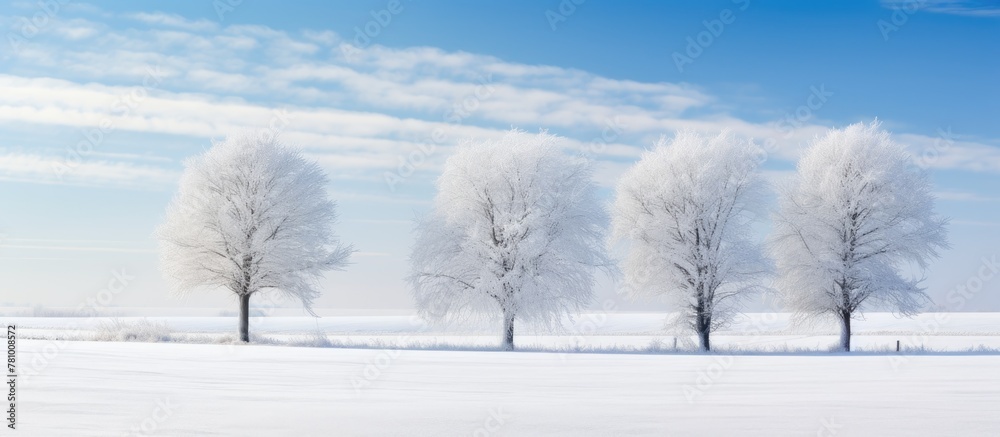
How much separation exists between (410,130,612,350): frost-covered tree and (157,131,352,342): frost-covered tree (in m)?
6.29

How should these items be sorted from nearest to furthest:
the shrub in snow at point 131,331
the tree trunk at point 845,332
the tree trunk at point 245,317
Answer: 1. the shrub in snow at point 131,331
2. the tree trunk at point 845,332
3. the tree trunk at point 245,317

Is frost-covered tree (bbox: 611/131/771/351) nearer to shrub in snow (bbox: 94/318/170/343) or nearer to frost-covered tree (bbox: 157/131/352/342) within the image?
frost-covered tree (bbox: 157/131/352/342)

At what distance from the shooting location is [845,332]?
38.4 meters

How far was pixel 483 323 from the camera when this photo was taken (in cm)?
3747

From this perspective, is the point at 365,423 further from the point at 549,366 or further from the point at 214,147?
the point at 214,147

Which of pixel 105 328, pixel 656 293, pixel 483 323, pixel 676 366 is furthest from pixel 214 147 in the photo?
pixel 676 366

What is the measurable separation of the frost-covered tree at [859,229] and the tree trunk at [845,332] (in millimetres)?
47

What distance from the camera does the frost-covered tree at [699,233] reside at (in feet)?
120

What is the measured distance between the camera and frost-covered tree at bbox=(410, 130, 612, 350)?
120ft

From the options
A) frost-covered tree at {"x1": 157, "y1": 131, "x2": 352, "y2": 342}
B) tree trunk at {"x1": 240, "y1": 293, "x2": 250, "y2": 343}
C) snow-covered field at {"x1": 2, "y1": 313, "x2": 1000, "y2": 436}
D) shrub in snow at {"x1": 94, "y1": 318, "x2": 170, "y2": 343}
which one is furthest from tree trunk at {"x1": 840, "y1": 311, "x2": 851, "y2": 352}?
shrub in snow at {"x1": 94, "y1": 318, "x2": 170, "y2": 343}

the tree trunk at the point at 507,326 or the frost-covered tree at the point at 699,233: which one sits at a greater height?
the frost-covered tree at the point at 699,233

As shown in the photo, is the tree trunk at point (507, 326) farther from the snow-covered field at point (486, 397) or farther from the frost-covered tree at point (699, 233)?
the snow-covered field at point (486, 397)

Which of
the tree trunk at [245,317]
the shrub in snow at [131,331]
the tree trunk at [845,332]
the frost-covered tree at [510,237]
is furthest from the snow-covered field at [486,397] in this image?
the tree trunk at [245,317]

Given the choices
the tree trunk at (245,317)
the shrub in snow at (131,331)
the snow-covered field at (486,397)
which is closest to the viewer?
the snow-covered field at (486,397)
